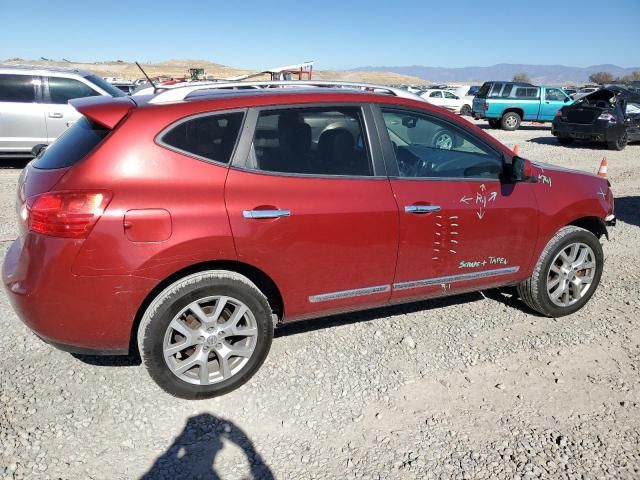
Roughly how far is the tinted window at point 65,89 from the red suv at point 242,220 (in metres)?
6.97

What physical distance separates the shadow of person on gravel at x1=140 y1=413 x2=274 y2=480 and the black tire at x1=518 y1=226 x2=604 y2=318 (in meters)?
2.52

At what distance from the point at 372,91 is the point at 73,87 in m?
7.66

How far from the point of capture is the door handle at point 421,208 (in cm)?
317

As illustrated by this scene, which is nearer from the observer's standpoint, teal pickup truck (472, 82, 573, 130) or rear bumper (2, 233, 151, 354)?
rear bumper (2, 233, 151, 354)

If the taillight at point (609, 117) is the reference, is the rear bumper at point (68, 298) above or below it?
below

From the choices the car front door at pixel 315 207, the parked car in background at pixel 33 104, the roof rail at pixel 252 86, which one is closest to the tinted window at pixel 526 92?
the parked car in background at pixel 33 104

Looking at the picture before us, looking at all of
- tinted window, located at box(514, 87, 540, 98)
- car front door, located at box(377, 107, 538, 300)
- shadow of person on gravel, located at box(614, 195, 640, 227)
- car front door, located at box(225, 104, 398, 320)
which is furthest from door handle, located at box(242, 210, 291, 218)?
tinted window, located at box(514, 87, 540, 98)

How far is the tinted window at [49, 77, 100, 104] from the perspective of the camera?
29.3ft

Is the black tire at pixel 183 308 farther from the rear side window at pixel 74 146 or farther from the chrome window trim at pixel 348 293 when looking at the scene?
the rear side window at pixel 74 146

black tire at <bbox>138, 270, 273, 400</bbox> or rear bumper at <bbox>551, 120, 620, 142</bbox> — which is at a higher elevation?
rear bumper at <bbox>551, 120, 620, 142</bbox>

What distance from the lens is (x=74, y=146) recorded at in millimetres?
2775

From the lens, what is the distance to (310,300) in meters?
3.11

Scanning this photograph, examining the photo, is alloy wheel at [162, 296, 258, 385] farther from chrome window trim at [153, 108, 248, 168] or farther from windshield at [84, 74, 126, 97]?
windshield at [84, 74, 126, 97]

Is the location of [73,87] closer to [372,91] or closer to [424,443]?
[372,91]
